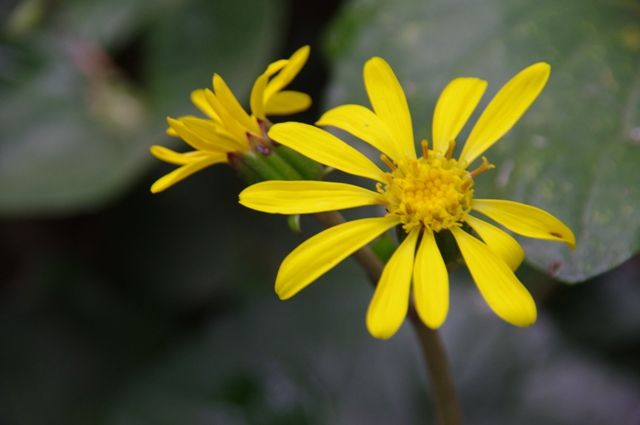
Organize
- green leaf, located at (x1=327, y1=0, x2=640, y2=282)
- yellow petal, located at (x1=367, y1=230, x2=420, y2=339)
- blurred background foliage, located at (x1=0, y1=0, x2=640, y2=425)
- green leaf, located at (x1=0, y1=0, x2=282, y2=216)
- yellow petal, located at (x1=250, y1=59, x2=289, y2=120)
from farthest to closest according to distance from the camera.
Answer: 1. green leaf, located at (x1=0, y1=0, x2=282, y2=216)
2. blurred background foliage, located at (x1=0, y1=0, x2=640, y2=425)
3. green leaf, located at (x1=327, y1=0, x2=640, y2=282)
4. yellow petal, located at (x1=250, y1=59, x2=289, y2=120)
5. yellow petal, located at (x1=367, y1=230, x2=420, y2=339)

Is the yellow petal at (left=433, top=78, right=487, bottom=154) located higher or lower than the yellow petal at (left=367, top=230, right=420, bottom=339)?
higher

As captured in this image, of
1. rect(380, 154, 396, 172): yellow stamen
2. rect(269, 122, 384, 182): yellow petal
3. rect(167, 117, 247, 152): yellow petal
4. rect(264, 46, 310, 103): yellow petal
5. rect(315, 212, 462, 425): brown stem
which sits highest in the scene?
rect(264, 46, 310, 103): yellow petal

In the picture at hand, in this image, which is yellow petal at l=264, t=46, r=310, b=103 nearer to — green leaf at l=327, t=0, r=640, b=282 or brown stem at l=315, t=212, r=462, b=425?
brown stem at l=315, t=212, r=462, b=425

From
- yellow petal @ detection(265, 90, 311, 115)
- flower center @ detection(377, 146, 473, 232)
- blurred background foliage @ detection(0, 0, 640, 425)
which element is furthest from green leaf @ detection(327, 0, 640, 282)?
yellow petal @ detection(265, 90, 311, 115)

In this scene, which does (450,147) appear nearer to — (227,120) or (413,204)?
(413,204)

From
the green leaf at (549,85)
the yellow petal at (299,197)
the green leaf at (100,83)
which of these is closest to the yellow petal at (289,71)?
the yellow petal at (299,197)

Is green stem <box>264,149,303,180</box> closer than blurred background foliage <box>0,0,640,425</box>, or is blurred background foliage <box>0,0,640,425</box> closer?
green stem <box>264,149,303,180</box>
